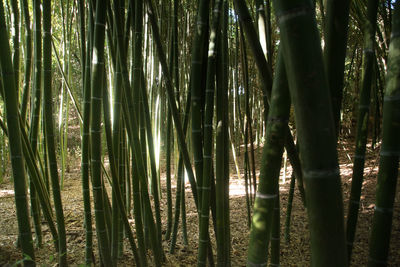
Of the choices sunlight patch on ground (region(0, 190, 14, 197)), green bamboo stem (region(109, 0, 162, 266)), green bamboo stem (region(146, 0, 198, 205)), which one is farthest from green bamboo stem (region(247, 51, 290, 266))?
sunlight patch on ground (region(0, 190, 14, 197))

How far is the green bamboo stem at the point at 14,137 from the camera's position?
0.93 meters

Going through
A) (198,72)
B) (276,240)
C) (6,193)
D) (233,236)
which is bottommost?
(233,236)

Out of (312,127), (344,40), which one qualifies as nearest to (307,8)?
(312,127)

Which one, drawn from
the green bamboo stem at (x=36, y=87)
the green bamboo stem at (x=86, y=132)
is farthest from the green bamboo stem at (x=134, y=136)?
the green bamboo stem at (x=36, y=87)

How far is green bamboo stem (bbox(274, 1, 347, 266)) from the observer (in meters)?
0.42

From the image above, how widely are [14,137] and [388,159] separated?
40.2 inches

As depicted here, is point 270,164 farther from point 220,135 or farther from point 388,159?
point 220,135

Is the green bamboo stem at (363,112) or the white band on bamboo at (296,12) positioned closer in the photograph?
the white band on bamboo at (296,12)

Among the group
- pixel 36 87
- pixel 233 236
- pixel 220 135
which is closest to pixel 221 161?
pixel 220 135

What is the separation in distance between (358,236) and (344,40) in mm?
1560

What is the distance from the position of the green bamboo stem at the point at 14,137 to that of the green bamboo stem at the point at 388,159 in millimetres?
951

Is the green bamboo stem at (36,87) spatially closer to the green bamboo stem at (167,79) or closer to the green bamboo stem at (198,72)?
the green bamboo stem at (167,79)

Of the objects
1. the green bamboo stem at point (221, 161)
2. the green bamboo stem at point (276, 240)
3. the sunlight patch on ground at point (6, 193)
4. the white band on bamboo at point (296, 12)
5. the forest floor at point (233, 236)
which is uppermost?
the white band on bamboo at point (296, 12)

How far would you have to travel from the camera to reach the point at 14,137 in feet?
3.11
